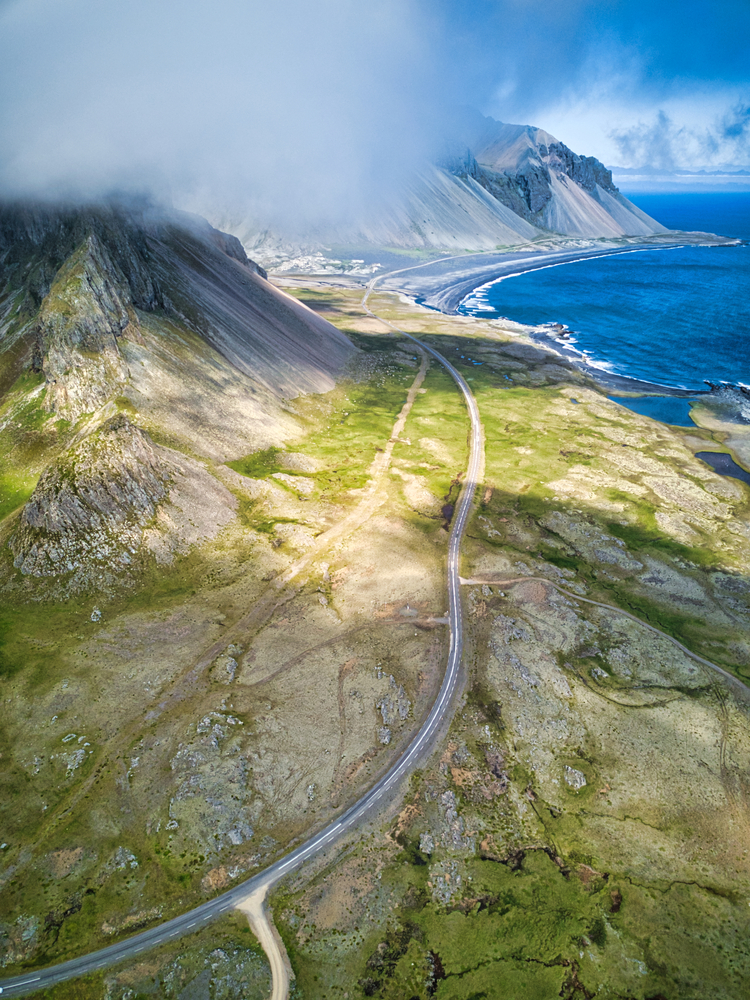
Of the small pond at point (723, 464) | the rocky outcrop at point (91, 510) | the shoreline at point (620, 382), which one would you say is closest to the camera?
the rocky outcrop at point (91, 510)

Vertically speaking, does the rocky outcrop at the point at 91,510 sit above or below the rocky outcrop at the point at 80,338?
below

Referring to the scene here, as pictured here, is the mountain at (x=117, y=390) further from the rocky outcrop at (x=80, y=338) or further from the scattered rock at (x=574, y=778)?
the scattered rock at (x=574, y=778)

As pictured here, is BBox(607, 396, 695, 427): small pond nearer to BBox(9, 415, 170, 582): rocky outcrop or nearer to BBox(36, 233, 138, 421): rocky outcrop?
BBox(9, 415, 170, 582): rocky outcrop

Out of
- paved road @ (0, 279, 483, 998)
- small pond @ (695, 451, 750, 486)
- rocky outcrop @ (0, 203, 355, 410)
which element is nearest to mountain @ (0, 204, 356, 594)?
rocky outcrop @ (0, 203, 355, 410)

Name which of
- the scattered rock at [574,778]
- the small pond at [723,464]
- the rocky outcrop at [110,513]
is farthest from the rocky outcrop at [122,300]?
the small pond at [723,464]

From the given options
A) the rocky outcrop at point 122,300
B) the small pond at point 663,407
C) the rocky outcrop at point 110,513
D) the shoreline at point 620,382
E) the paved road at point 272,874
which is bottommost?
the paved road at point 272,874

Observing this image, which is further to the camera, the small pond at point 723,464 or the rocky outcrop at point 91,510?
the small pond at point 723,464

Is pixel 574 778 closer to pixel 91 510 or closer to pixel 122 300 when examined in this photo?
pixel 91 510

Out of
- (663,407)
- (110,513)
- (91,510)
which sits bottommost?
(110,513)

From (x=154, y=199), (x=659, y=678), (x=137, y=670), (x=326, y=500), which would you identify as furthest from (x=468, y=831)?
(x=154, y=199)

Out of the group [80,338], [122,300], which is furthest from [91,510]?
[122,300]
